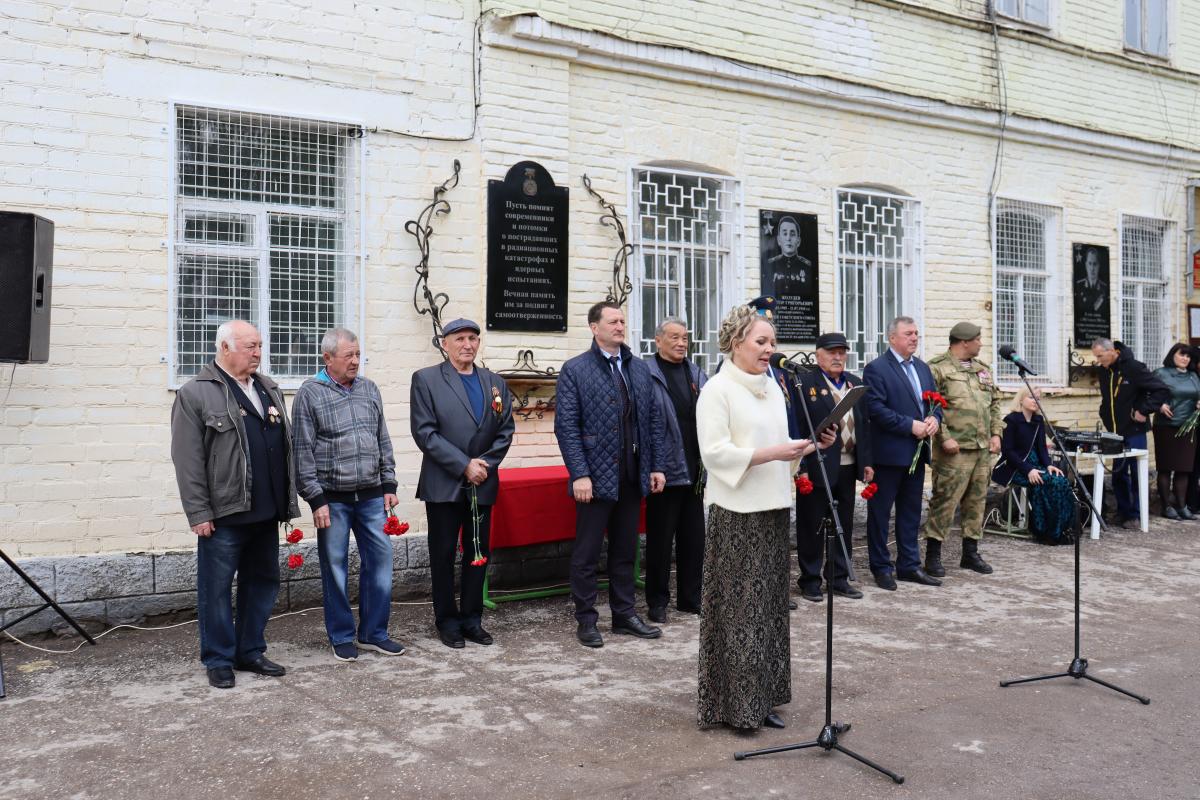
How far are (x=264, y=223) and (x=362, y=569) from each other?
8.06ft

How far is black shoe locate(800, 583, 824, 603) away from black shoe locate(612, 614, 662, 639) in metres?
1.35

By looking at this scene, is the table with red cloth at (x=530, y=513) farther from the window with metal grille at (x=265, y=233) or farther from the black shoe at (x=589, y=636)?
the window with metal grille at (x=265, y=233)

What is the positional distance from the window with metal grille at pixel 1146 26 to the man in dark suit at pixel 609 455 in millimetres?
8857

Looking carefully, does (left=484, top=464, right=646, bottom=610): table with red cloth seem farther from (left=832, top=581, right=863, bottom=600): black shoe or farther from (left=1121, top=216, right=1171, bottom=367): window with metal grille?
(left=1121, top=216, right=1171, bottom=367): window with metal grille

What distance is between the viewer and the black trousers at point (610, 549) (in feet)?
20.7

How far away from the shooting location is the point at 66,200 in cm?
629

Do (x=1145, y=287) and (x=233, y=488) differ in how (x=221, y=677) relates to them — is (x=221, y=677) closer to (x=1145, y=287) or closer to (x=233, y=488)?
(x=233, y=488)

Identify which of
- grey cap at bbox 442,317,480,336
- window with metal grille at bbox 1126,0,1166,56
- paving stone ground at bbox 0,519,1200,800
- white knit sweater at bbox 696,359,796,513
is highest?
window with metal grille at bbox 1126,0,1166,56

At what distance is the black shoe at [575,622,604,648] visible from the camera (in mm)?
6129

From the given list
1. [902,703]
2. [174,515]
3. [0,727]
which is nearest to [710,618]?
→ [902,703]

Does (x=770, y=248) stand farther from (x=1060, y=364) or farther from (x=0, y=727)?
(x=0, y=727)

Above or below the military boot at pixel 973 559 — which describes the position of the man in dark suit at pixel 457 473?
above

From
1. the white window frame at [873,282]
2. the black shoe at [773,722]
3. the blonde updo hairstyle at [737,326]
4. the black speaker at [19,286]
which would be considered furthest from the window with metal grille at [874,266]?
the black speaker at [19,286]

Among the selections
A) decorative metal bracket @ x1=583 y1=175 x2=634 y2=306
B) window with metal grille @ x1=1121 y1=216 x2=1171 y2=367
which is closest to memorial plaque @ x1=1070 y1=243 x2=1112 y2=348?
window with metal grille @ x1=1121 y1=216 x2=1171 y2=367
